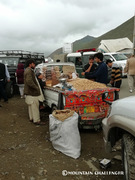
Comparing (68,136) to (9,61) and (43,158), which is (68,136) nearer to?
(43,158)

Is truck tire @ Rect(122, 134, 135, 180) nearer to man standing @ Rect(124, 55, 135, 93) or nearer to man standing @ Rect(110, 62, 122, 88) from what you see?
man standing @ Rect(110, 62, 122, 88)

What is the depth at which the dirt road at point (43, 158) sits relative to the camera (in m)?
3.00

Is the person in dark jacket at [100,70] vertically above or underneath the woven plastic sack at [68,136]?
above

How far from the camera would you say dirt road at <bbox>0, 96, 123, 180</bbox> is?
9.84 ft

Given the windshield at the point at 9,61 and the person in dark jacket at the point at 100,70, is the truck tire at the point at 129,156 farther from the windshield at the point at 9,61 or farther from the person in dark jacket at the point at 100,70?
the windshield at the point at 9,61

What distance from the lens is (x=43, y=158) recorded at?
3496 millimetres

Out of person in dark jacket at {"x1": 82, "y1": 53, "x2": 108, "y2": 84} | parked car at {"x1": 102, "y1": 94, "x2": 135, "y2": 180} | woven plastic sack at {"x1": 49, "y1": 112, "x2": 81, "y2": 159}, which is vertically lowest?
woven plastic sack at {"x1": 49, "y1": 112, "x2": 81, "y2": 159}

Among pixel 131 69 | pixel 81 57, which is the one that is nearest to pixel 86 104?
pixel 131 69

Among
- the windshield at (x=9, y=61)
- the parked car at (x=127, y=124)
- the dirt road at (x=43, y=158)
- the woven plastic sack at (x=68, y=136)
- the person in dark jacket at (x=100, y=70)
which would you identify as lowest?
the dirt road at (x=43, y=158)

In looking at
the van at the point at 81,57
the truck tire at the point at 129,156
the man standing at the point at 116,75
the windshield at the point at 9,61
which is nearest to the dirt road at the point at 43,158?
the truck tire at the point at 129,156

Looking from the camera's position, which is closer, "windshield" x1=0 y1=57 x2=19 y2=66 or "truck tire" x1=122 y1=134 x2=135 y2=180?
"truck tire" x1=122 y1=134 x2=135 y2=180

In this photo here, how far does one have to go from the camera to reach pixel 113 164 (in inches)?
131

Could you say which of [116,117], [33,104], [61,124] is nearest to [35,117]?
[33,104]

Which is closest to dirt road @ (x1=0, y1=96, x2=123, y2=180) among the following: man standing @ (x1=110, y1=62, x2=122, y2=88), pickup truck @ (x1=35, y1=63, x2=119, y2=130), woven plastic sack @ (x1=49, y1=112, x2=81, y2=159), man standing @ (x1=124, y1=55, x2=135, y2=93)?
woven plastic sack @ (x1=49, y1=112, x2=81, y2=159)
